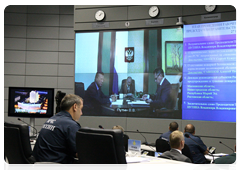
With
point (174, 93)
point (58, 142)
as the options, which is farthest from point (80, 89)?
point (58, 142)

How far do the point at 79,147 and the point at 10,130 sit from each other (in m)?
0.90

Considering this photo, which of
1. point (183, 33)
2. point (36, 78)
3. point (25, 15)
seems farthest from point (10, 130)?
point (25, 15)

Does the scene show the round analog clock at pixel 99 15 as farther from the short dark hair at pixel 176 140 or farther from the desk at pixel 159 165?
the desk at pixel 159 165

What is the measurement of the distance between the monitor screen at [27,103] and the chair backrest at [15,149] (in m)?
2.75

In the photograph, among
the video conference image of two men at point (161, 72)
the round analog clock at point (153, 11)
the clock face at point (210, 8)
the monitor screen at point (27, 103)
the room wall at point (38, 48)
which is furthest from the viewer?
the room wall at point (38, 48)

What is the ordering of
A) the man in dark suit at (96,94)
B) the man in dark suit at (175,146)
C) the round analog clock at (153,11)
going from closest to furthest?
the man in dark suit at (175,146)
the round analog clock at (153,11)
the man in dark suit at (96,94)

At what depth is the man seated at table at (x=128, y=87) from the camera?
680 centimetres

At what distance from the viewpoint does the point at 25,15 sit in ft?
30.5

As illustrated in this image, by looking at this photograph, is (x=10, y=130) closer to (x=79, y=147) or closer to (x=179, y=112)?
(x=79, y=147)

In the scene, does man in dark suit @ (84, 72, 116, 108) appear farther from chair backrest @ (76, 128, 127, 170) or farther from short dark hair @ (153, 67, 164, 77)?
chair backrest @ (76, 128, 127, 170)

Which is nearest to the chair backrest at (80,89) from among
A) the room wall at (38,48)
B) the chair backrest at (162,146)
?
the room wall at (38,48)

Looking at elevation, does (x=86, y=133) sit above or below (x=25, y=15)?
below

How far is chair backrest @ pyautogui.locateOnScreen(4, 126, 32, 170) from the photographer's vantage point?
93.5 inches

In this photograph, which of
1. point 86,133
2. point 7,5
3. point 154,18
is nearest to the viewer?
point 86,133
